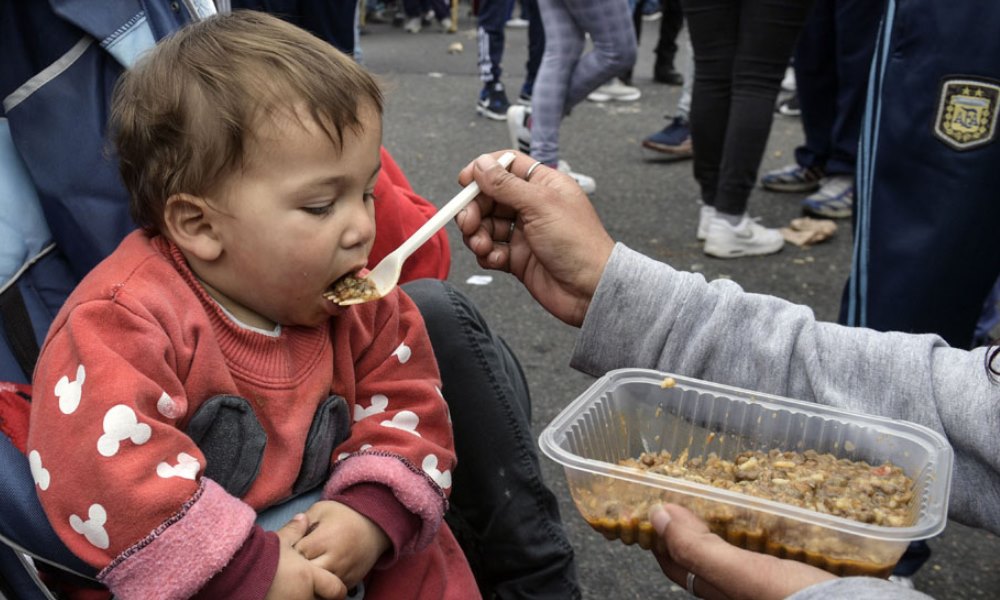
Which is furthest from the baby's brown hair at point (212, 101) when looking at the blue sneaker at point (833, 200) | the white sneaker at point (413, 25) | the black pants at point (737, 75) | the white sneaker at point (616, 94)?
the white sneaker at point (413, 25)

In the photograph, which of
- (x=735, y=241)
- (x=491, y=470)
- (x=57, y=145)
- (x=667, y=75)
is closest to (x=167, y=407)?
(x=57, y=145)

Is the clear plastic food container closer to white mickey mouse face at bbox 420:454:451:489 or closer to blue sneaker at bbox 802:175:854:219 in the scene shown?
white mickey mouse face at bbox 420:454:451:489

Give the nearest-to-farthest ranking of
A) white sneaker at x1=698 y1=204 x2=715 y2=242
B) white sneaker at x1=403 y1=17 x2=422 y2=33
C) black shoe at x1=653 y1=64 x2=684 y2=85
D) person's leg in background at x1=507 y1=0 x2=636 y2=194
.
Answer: white sneaker at x1=698 y1=204 x2=715 y2=242 → person's leg in background at x1=507 y1=0 x2=636 y2=194 → black shoe at x1=653 y1=64 x2=684 y2=85 → white sneaker at x1=403 y1=17 x2=422 y2=33

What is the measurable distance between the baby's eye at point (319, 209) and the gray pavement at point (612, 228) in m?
0.25

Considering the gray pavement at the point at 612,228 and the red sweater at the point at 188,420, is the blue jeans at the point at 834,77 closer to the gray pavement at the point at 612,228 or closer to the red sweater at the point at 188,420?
the gray pavement at the point at 612,228

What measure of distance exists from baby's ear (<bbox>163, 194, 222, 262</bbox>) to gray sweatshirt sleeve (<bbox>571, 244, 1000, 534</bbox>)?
1.96 feet

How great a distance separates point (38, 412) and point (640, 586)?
4.79 feet

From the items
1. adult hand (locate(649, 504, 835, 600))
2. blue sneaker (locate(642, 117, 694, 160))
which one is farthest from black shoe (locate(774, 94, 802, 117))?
adult hand (locate(649, 504, 835, 600))

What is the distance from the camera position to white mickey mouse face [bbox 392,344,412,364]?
1.51 m

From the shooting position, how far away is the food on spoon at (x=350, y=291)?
1376 millimetres

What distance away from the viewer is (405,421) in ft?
4.81

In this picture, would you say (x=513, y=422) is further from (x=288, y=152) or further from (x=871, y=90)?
(x=871, y=90)

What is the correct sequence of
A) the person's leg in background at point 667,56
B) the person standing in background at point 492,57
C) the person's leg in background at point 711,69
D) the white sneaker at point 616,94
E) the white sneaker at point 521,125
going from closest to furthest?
the person's leg in background at point 711,69 → the white sneaker at point 521,125 → the person standing in background at point 492,57 → the white sneaker at point 616,94 → the person's leg in background at point 667,56

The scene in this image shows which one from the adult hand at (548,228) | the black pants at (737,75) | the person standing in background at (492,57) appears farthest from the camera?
the person standing in background at (492,57)
